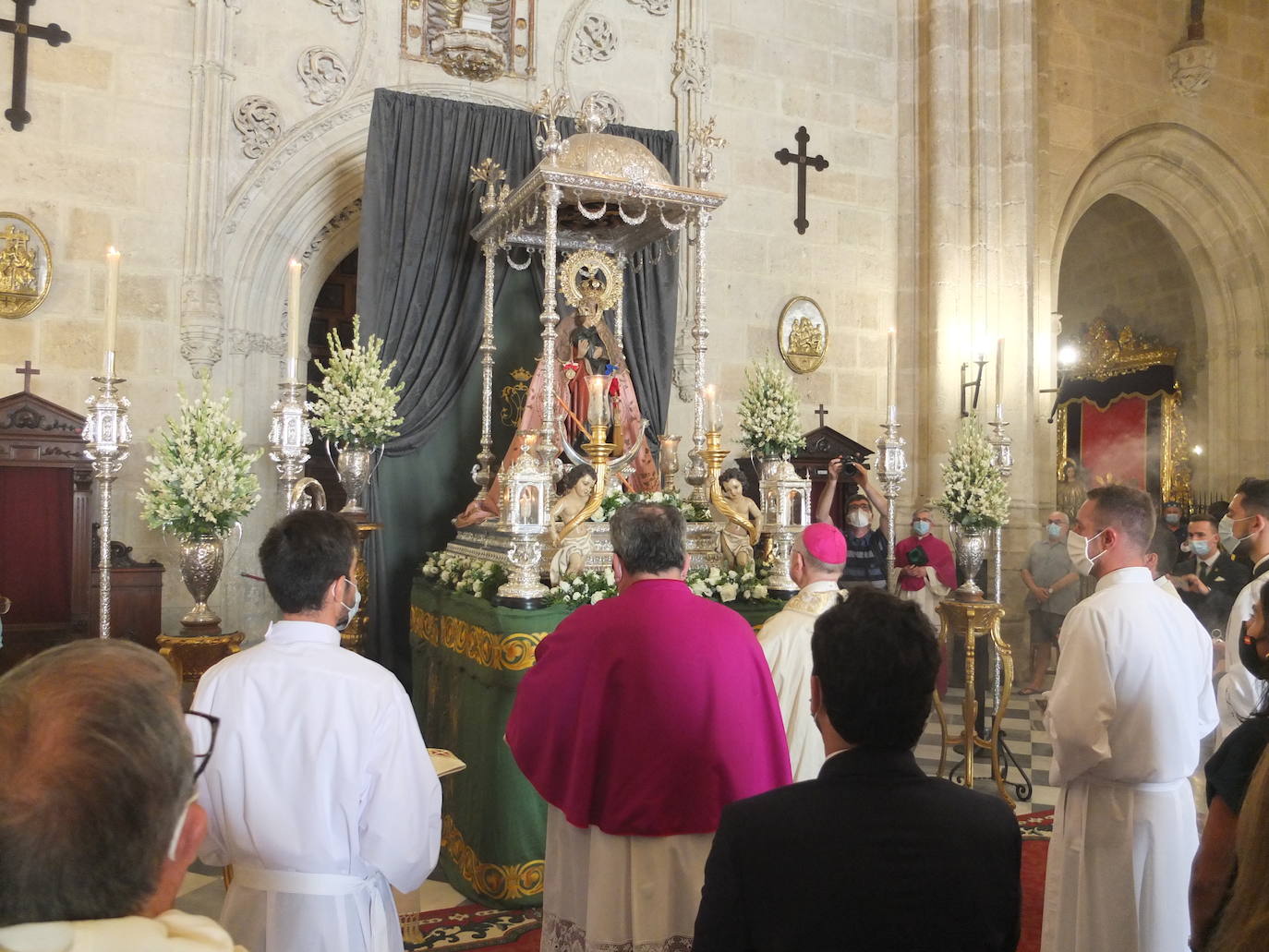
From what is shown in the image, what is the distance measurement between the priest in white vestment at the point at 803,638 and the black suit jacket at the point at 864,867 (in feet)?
5.83

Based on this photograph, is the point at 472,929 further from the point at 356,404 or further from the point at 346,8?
the point at 346,8

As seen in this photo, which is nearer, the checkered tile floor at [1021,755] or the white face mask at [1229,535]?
the white face mask at [1229,535]

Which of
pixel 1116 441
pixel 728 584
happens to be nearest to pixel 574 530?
pixel 728 584

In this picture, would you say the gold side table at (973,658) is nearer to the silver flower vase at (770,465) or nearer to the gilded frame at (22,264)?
the silver flower vase at (770,465)

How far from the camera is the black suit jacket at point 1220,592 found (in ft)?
19.2

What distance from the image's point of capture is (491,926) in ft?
14.1

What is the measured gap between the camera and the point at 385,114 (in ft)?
25.1

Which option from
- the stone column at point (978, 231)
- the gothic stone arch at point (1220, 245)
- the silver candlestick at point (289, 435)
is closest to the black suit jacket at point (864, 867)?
the silver candlestick at point (289, 435)

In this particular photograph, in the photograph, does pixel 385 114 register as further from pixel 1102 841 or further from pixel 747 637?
pixel 1102 841

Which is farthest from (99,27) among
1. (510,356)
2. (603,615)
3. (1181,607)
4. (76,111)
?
(1181,607)

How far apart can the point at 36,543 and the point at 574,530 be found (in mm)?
3898

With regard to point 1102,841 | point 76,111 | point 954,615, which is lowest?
point 1102,841

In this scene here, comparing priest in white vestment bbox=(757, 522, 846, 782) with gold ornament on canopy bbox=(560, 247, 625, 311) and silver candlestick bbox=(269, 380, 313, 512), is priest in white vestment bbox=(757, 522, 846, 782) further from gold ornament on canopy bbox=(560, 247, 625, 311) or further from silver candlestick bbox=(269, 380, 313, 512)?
gold ornament on canopy bbox=(560, 247, 625, 311)

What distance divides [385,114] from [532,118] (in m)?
1.26
